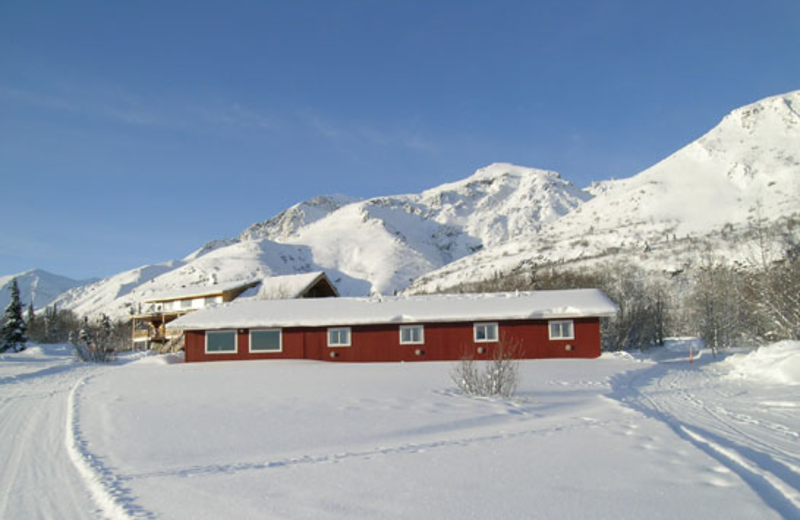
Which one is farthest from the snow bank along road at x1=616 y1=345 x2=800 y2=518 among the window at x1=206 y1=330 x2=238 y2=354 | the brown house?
the brown house

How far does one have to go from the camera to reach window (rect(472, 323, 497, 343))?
84.1 ft

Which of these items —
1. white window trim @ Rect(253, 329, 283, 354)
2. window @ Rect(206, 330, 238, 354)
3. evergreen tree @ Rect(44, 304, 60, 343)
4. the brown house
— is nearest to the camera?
white window trim @ Rect(253, 329, 283, 354)

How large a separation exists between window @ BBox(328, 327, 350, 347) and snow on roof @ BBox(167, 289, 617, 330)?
0.53m

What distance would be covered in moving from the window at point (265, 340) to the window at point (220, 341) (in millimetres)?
994

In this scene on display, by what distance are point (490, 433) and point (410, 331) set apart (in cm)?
1786

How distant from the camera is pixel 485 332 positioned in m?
25.7

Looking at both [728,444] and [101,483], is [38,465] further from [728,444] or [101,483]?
[728,444]

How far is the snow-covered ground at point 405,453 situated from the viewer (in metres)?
5.01

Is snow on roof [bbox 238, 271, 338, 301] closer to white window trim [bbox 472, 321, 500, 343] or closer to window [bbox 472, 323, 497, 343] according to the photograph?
white window trim [bbox 472, 321, 500, 343]

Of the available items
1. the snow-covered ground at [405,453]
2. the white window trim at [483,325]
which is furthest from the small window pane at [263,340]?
the snow-covered ground at [405,453]

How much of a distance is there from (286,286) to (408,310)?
50.5 feet

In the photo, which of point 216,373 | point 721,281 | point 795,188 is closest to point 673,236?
point 795,188

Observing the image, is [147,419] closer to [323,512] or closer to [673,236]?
[323,512]

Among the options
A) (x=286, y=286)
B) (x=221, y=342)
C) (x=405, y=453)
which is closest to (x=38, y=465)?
(x=405, y=453)
